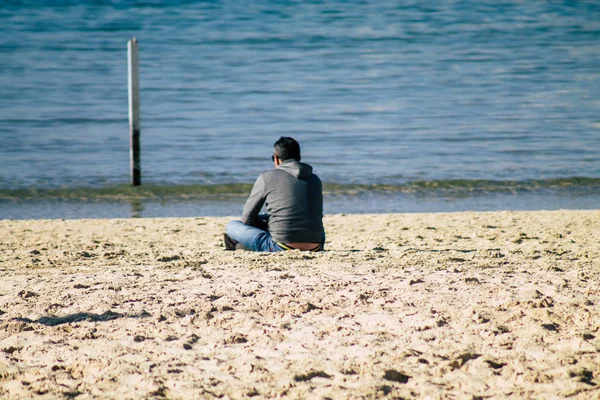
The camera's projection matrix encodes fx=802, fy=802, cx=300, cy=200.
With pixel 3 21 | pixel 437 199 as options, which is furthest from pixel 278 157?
pixel 3 21

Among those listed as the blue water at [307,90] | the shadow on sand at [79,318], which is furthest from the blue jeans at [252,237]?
the blue water at [307,90]

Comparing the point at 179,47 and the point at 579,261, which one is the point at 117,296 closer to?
the point at 579,261

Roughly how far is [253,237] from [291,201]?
17.8 inches

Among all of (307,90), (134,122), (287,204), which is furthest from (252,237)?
(307,90)

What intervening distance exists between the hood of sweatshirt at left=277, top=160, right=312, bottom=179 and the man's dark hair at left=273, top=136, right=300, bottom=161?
0.12 ft

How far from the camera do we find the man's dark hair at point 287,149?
5547 mm

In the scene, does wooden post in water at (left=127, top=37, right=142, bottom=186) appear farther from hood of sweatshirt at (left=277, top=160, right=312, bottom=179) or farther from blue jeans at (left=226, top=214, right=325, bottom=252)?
hood of sweatshirt at (left=277, top=160, right=312, bottom=179)

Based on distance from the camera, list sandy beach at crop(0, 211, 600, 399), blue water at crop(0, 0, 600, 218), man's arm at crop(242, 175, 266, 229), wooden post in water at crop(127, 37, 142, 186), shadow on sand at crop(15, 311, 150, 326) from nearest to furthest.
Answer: sandy beach at crop(0, 211, 600, 399) → shadow on sand at crop(15, 311, 150, 326) → man's arm at crop(242, 175, 266, 229) → wooden post in water at crop(127, 37, 142, 186) → blue water at crop(0, 0, 600, 218)

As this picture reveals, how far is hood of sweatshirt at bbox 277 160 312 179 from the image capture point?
5.57 meters

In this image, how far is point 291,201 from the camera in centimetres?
563

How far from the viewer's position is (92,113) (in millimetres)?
19156

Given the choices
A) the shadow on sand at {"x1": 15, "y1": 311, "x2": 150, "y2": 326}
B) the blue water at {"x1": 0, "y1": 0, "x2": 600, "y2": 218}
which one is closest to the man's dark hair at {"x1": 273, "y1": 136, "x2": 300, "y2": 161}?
the shadow on sand at {"x1": 15, "y1": 311, "x2": 150, "y2": 326}

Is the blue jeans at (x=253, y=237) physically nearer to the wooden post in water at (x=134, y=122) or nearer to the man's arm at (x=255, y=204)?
the man's arm at (x=255, y=204)

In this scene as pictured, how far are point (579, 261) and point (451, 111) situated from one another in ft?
47.3
